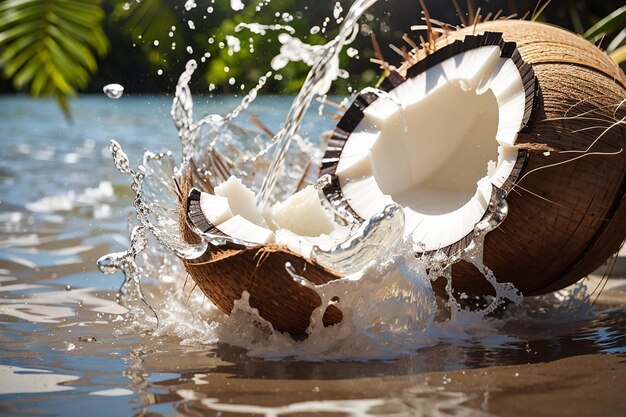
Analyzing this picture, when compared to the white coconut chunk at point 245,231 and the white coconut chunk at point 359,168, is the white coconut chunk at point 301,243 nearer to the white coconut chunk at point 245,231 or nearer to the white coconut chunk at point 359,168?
the white coconut chunk at point 245,231

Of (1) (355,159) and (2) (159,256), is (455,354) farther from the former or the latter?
(2) (159,256)

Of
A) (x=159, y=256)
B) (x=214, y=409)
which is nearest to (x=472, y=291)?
(x=214, y=409)

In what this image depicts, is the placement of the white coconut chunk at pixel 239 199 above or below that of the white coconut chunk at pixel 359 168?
below

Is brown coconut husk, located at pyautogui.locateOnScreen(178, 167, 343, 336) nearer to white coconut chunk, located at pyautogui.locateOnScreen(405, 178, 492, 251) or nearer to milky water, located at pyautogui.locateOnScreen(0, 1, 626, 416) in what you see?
milky water, located at pyautogui.locateOnScreen(0, 1, 626, 416)

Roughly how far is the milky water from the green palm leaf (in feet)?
2.12

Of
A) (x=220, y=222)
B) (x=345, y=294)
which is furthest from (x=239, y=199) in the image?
(x=345, y=294)

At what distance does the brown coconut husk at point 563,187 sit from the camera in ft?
6.97

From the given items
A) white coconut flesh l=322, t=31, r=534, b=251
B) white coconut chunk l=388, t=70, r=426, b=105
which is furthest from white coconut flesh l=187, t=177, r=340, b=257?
white coconut chunk l=388, t=70, r=426, b=105

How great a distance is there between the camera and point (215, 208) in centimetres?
215

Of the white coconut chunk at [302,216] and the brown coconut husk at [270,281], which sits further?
the white coconut chunk at [302,216]

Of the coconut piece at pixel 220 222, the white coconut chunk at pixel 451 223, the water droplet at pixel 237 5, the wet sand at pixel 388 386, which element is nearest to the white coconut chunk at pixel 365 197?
the white coconut chunk at pixel 451 223

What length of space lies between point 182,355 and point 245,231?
0.32 meters

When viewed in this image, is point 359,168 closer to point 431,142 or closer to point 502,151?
point 431,142

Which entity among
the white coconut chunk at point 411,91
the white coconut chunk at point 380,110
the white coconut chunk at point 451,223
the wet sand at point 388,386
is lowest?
the wet sand at point 388,386
